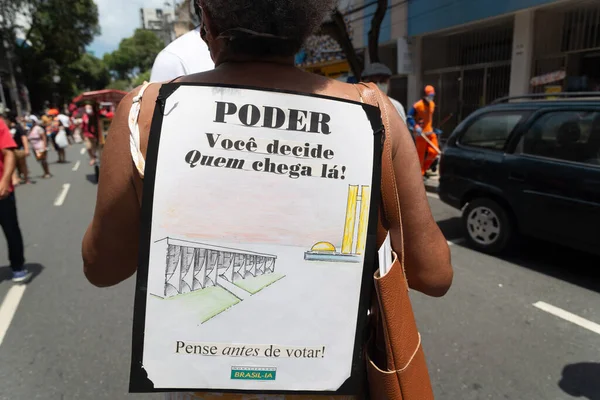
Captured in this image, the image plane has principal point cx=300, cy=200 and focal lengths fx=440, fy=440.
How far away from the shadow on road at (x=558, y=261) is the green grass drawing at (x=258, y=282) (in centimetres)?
403

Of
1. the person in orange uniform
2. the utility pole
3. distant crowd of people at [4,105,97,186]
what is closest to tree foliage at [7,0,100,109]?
the utility pole

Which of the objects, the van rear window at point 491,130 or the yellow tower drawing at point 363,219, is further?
the van rear window at point 491,130

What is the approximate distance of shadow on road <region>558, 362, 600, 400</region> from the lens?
2.54 meters

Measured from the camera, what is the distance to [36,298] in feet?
12.8

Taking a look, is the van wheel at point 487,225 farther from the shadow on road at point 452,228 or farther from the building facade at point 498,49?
the building facade at point 498,49

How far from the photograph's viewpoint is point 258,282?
0.90 meters

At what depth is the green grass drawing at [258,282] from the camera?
0.90m

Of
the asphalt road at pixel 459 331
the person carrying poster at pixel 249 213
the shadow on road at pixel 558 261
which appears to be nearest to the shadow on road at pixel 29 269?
the asphalt road at pixel 459 331

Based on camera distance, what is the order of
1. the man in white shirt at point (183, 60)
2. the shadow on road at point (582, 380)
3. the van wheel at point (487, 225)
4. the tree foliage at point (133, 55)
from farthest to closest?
the tree foliage at point (133, 55)
the van wheel at point (487, 225)
the shadow on road at point (582, 380)
the man in white shirt at point (183, 60)

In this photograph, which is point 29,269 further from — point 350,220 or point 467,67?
point 467,67

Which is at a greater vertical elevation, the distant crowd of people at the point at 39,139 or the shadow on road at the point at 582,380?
the distant crowd of people at the point at 39,139

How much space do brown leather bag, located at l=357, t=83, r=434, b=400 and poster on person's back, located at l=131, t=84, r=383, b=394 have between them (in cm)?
4

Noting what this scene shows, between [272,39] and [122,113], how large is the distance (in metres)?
0.36

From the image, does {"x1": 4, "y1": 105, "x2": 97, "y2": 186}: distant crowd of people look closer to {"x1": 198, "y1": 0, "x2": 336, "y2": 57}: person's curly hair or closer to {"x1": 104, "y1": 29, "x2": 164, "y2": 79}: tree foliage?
{"x1": 198, "y1": 0, "x2": 336, "y2": 57}: person's curly hair
